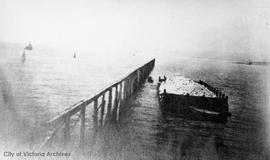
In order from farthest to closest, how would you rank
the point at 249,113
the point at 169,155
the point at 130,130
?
the point at 249,113 < the point at 130,130 < the point at 169,155

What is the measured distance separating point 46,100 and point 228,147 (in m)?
14.1

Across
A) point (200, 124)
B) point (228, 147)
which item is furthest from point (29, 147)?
point (200, 124)

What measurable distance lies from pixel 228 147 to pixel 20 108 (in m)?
12.5

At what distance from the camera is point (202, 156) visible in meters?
10.3

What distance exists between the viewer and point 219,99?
57.5 feet

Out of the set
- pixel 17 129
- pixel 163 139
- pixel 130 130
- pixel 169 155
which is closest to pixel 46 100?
pixel 17 129

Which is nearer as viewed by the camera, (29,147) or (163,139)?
(29,147)

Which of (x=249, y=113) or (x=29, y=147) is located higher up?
(x=29, y=147)

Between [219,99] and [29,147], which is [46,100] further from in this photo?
[29,147]

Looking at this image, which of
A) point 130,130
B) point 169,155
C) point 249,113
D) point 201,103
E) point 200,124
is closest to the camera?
point 169,155

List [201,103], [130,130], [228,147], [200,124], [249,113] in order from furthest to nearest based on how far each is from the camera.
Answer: [249,113] → [201,103] → [200,124] → [130,130] → [228,147]

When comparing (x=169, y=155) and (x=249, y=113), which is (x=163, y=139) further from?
(x=249, y=113)

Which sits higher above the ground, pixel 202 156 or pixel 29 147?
pixel 29 147

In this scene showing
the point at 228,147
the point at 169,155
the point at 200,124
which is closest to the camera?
the point at 169,155
